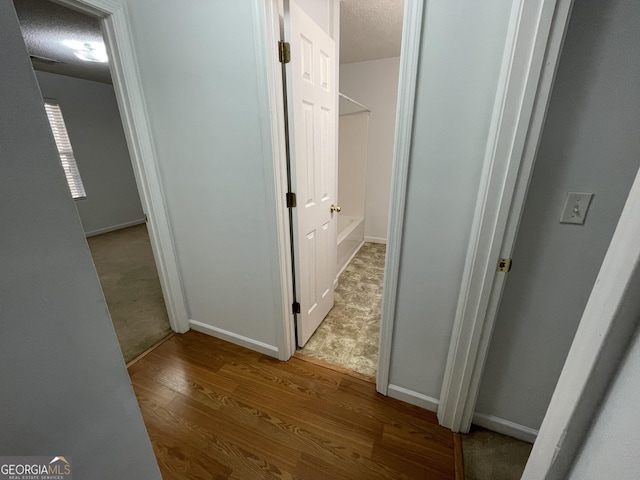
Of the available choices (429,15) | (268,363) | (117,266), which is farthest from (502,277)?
(117,266)

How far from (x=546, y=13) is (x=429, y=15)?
0.36 metres

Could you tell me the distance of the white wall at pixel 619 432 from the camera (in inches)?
13.4

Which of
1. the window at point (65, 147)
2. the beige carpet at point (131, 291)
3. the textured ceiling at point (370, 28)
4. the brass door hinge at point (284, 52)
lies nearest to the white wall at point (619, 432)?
the brass door hinge at point (284, 52)

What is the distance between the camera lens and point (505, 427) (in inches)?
50.3

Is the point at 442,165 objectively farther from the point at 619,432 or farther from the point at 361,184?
the point at 361,184

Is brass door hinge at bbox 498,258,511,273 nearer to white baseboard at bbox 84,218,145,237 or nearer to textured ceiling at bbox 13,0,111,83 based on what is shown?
textured ceiling at bbox 13,0,111,83

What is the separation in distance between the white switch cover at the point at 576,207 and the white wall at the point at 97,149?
5.99 metres

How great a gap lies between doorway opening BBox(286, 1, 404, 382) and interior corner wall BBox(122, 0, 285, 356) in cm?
54

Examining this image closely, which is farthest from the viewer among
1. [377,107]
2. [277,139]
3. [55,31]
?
[377,107]

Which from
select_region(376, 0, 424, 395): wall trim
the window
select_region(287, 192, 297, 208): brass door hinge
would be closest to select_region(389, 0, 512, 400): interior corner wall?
select_region(376, 0, 424, 395): wall trim

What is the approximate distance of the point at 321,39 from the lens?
5.10 feet

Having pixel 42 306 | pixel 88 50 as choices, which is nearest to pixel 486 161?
pixel 42 306

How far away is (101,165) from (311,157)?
16.4ft

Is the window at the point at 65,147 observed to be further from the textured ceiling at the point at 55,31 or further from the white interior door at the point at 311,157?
the white interior door at the point at 311,157
